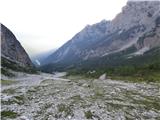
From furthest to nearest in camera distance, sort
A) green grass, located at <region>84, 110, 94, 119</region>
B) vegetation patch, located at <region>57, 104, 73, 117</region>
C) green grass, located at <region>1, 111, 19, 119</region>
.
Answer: vegetation patch, located at <region>57, 104, 73, 117</region> → green grass, located at <region>1, 111, 19, 119</region> → green grass, located at <region>84, 110, 94, 119</region>

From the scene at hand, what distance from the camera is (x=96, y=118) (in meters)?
35.2

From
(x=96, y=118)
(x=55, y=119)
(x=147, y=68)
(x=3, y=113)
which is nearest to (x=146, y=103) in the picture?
(x=96, y=118)

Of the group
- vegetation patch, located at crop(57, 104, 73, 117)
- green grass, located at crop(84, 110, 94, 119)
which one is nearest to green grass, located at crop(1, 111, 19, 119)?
vegetation patch, located at crop(57, 104, 73, 117)

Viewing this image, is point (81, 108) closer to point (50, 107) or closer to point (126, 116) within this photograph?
point (50, 107)

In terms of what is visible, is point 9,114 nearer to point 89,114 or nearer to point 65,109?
point 65,109

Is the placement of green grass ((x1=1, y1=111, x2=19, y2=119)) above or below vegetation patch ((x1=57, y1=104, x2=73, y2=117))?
below

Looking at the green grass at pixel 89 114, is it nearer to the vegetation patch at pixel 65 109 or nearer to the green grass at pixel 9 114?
the vegetation patch at pixel 65 109

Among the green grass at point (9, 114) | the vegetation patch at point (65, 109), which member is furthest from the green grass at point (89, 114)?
the green grass at point (9, 114)

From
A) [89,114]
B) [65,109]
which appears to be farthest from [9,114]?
[89,114]

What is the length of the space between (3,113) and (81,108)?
426 inches

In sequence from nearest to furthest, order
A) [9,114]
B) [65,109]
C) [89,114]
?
[9,114] < [89,114] < [65,109]

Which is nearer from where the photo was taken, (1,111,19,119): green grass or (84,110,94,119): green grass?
(84,110,94,119): green grass

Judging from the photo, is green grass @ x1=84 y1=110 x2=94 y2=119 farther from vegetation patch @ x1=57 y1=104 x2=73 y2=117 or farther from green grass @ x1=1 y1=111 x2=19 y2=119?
green grass @ x1=1 y1=111 x2=19 y2=119

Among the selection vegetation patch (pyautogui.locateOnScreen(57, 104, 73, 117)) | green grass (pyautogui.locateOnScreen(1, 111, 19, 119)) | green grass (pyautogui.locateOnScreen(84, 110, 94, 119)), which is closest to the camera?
green grass (pyautogui.locateOnScreen(84, 110, 94, 119))
